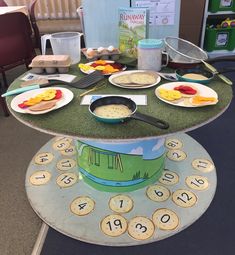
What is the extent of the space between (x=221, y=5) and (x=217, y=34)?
0.79 ft

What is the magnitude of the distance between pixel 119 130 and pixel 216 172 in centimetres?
72

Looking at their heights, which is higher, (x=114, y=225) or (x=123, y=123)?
(x=123, y=123)

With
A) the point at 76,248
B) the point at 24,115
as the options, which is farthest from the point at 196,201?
the point at 24,115

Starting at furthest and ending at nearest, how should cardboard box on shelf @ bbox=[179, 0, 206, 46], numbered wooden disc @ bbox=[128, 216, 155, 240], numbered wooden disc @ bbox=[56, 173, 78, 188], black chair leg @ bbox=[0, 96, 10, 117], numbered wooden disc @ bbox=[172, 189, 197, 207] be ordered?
cardboard box on shelf @ bbox=[179, 0, 206, 46], black chair leg @ bbox=[0, 96, 10, 117], numbered wooden disc @ bbox=[56, 173, 78, 188], numbered wooden disc @ bbox=[172, 189, 197, 207], numbered wooden disc @ bbox=[128, 216, 155, 240]

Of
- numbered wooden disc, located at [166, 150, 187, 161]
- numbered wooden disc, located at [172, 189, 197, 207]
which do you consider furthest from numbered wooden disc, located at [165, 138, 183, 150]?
numbered wooden disc, located at [172, 189, 197, 207]

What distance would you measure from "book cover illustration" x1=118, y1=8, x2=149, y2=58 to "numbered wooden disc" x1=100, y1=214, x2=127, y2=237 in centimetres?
63

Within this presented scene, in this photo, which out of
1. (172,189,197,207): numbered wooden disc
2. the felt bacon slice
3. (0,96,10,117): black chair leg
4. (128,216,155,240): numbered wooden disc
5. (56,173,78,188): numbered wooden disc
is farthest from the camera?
(0,96,10,117): black chair leg

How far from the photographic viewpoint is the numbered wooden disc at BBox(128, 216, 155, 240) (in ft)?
2.73

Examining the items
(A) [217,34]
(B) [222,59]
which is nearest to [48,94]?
(B) [222,59]

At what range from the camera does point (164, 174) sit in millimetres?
1080

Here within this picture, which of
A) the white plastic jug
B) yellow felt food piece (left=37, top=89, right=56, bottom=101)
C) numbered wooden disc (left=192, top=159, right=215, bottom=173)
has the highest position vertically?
the white plastic jug

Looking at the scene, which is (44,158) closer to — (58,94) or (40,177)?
(40,177)

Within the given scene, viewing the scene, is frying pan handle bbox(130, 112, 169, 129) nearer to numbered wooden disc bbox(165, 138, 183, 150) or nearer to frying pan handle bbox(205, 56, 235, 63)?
frying pan handle bbox(205, 56, 235, 63)

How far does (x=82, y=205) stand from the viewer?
95cm
